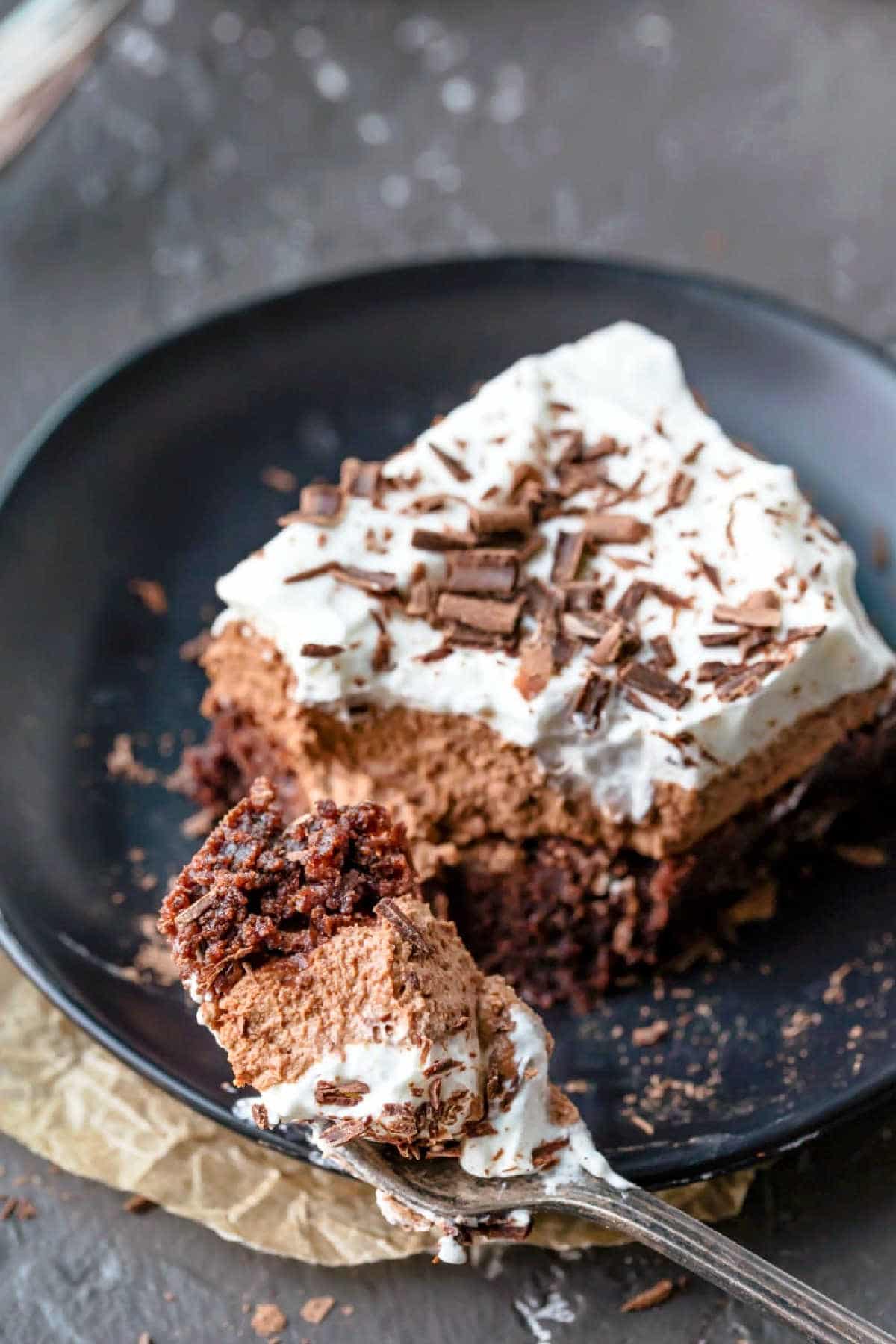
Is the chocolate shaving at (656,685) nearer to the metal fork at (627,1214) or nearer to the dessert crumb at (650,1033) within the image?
the dessert crumb at (650,1033)

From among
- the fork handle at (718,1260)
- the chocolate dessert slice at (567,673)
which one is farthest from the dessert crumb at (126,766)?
the fork handle at (718,1260)

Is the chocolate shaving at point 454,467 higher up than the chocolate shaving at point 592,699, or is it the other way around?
the chocolate shaving at point 454,467

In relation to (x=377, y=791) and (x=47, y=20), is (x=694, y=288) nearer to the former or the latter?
(x=377, y=791)

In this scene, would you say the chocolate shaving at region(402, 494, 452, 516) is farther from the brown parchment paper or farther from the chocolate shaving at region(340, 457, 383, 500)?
the brown parchment paper

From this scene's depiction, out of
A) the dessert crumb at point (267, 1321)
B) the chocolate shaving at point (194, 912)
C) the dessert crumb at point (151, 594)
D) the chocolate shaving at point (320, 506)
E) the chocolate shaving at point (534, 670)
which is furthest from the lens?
the dessert crumb at point (151, 594)

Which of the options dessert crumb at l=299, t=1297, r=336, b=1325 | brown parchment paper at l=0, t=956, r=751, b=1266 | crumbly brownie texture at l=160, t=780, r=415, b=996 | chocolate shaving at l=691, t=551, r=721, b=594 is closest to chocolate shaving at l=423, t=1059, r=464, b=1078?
crumbly brownie texture at l=160, t=780, r=415, b=996

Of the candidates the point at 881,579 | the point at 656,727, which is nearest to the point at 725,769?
the point at 656,727

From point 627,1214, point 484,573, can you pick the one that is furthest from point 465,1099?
point 484,573
